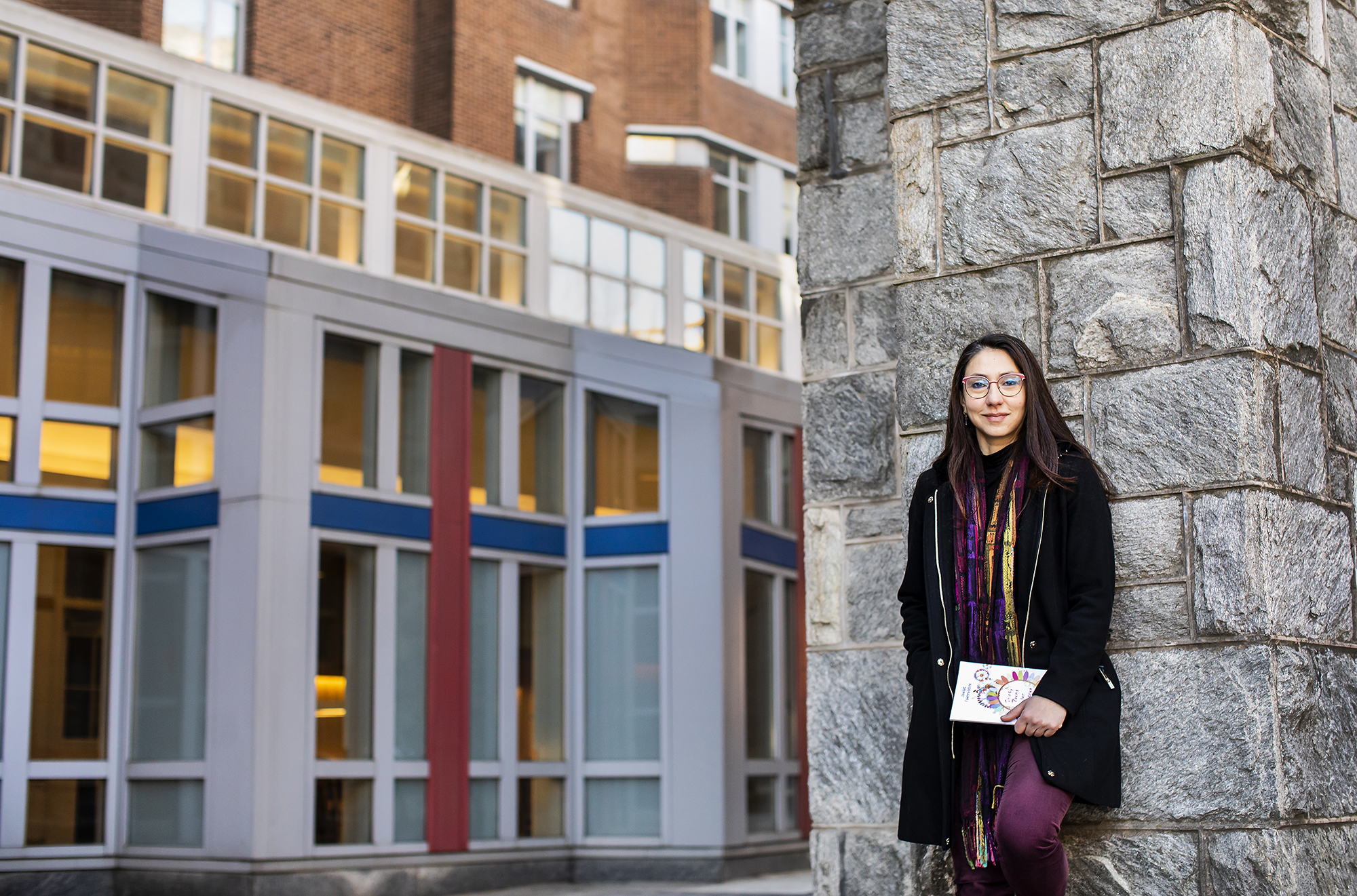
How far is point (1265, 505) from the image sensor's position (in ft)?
14.0

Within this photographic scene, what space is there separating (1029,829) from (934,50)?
2664mm

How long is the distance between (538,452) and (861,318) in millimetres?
9828

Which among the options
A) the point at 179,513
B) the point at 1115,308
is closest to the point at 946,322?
the point at 1115,308

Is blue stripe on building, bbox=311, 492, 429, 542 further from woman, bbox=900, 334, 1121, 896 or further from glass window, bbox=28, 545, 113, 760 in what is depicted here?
woman, bbox=900, 334, 1121, 896

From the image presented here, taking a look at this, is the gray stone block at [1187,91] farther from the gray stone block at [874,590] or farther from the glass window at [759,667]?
the glass window at [759,667]

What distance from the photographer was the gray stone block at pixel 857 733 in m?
5.43

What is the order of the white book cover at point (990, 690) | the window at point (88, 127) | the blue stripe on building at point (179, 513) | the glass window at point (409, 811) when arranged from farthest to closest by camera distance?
the glass window at point (409, 811) < the blue stripe on building at point (179, 513) < the window at point (88, 127) < the white book cover at point (990, 690)

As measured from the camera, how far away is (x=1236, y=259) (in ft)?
14.2

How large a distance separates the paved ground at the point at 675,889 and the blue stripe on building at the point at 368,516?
3533mm

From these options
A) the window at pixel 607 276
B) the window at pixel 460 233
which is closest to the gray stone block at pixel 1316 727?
the window at pixel 460 233

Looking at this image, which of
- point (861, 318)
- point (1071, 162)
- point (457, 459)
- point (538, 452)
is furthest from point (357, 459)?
point (1071, 162)

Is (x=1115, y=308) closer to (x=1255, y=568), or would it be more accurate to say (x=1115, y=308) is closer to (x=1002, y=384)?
(x=1002, y=384)

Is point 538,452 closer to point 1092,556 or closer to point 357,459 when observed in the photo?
point 357,459

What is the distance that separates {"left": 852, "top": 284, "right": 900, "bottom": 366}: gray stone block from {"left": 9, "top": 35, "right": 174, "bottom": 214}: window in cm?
913
